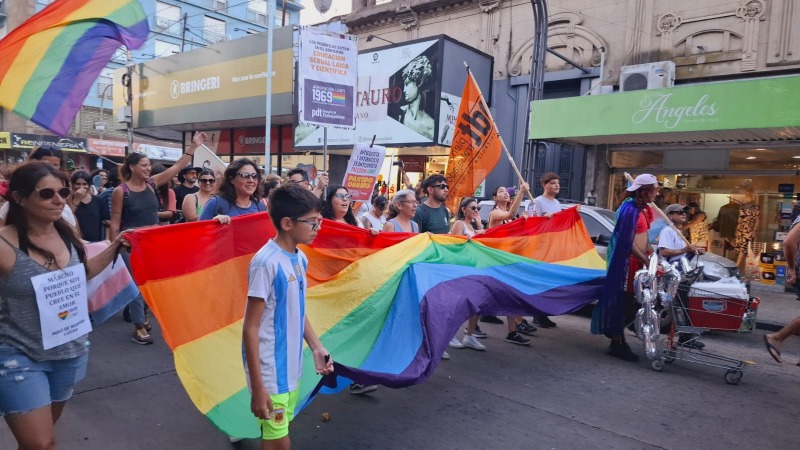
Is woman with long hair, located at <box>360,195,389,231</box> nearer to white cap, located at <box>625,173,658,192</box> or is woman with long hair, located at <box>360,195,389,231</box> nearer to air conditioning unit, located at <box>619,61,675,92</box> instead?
white cap, located at <box>625,173,658,192</box>

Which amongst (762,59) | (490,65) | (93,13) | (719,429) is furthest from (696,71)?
(93,13)

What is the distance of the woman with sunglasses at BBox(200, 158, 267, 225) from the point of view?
4598mm

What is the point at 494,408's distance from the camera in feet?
15.0

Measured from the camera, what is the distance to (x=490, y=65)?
53.8 ft

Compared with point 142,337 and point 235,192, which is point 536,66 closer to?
point 235,192

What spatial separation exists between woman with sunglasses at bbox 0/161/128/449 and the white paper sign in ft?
0.06

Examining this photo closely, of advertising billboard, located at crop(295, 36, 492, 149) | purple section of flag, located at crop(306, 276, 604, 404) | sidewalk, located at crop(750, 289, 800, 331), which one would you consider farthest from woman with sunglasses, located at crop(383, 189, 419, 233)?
advertising billboard, located at crop(295, 36, 492, 149)

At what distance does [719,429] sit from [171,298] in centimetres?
419

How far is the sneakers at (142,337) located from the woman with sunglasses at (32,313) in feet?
11.1

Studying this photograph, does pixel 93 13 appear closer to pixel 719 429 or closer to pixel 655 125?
pixel 719 429

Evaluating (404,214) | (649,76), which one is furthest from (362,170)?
(649,76)

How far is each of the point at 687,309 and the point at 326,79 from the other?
6181mm

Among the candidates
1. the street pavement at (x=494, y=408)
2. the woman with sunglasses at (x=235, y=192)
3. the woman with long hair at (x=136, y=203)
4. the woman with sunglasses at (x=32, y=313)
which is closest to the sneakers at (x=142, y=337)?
the woman with long hair at (x=136, y=203)

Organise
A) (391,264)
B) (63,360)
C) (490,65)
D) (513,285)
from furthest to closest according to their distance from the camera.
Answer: (490,65) < (513,285) < (391,264) < (63,360)
